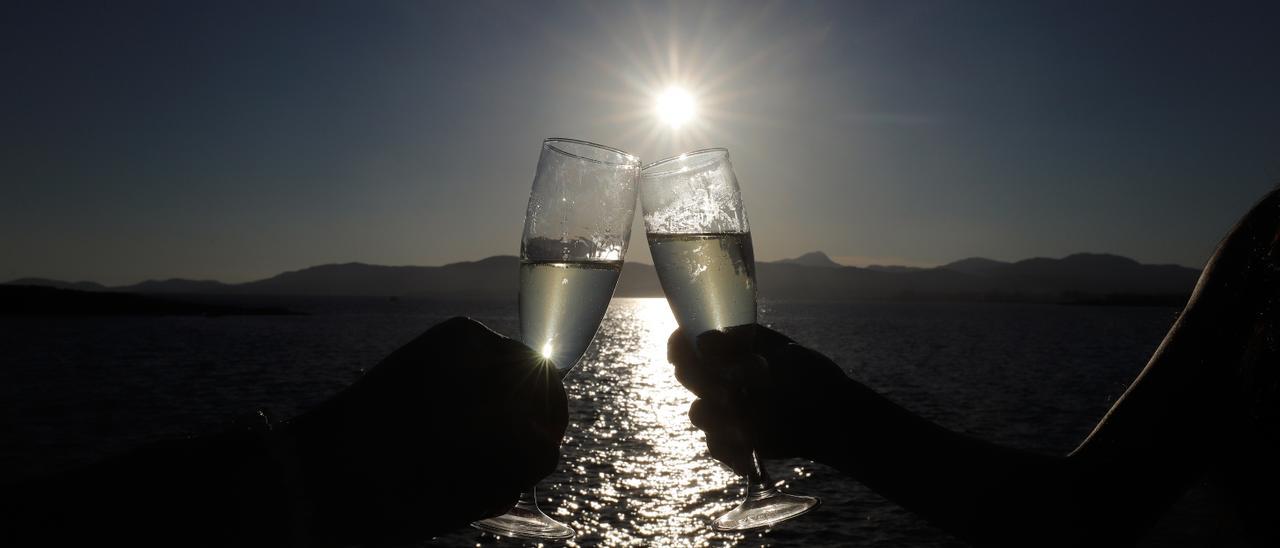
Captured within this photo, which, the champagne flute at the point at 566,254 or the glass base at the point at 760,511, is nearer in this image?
the champagne flute at the point at 566,254

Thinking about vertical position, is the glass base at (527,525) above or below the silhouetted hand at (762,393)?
below

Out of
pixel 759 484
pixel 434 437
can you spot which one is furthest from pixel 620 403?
pixel 434 437

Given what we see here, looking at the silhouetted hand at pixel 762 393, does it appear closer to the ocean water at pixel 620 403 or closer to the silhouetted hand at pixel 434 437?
the ocean water at pixel 620 403

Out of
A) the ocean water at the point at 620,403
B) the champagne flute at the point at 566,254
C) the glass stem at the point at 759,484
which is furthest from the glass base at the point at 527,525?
the glass stem at the point at 759,484

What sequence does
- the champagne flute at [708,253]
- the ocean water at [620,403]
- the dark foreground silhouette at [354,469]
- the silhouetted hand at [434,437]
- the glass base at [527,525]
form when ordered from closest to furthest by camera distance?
the dark foreground silhouette at [354,469] < the silhouetted hand at [434,437] < the glass base at [527,525] < the champagne flute at [708,253] < the ocean water at [620,403]

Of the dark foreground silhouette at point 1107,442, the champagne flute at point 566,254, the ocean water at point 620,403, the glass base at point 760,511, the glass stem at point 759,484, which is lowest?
the ocean water at point 620,403

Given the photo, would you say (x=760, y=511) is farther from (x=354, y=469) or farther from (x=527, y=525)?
(x=354, y=469)

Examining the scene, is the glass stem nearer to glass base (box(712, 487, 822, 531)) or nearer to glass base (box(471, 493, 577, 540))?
glass base (box(712, 487, 822, 531))
